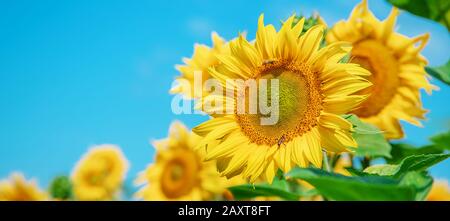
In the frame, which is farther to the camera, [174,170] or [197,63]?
[174,170]

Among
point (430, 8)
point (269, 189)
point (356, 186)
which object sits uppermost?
point (430, 8)

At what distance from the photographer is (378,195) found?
737 millimetres

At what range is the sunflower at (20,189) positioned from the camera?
351cm

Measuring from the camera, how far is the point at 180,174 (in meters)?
3.18

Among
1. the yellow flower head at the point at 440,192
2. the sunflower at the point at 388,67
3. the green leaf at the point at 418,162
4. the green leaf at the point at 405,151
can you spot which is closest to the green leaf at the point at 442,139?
the green leaf at the point at 418,162

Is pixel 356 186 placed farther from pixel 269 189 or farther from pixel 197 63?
pixel 197 63

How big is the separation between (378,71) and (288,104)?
2.60 ft

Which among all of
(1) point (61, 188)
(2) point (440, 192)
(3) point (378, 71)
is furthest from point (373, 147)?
(1) point (61, 188)

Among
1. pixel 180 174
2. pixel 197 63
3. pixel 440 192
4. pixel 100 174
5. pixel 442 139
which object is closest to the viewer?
pixel 442 139

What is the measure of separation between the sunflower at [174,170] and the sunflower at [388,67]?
1.36 meters

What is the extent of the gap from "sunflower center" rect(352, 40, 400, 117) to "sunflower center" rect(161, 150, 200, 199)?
1.44 meters

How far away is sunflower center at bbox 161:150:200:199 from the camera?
125 inches

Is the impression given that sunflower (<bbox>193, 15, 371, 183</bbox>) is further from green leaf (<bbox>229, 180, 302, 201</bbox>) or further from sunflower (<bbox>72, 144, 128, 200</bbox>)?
sunflower (<bbox>72, 144, 128, 200</bbox>)

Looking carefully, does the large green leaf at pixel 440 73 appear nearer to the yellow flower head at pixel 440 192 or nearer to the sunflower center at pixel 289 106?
the sunflower center at pixel 289 106
